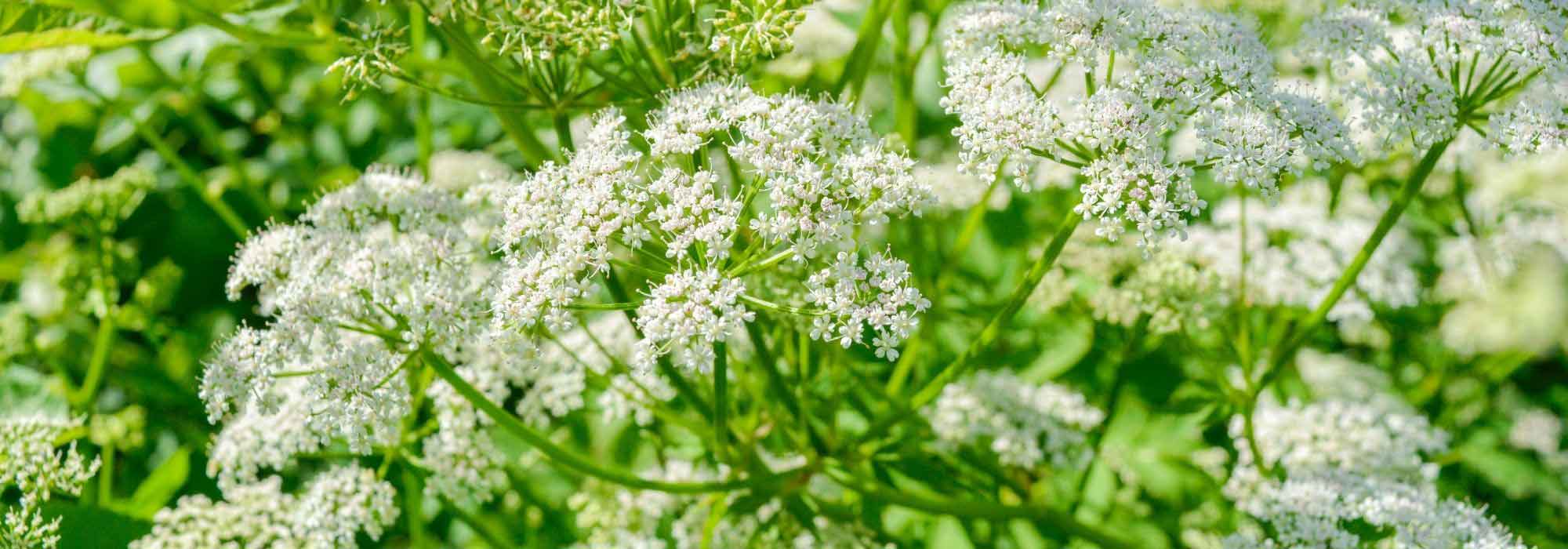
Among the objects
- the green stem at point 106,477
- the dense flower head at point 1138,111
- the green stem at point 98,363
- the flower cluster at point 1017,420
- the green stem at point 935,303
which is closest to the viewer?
the dense flower head at point 1138,111

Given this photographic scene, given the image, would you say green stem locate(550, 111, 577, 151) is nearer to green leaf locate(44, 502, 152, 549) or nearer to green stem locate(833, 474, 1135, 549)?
green stem locate(833, 474, 1135, 549)

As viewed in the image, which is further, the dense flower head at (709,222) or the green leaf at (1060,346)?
the green leaf at (1060,346)

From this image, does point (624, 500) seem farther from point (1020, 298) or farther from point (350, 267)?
point (1020, 298)

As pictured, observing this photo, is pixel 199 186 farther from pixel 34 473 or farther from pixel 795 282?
pixel 795 282

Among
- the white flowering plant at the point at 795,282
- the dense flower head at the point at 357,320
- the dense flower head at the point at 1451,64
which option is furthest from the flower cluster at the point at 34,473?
the dense flower head at the point at 1451,64

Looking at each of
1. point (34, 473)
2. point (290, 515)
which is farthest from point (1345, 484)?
point (34, 473)

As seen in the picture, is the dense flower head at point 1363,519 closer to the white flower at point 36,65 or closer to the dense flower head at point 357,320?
the dense flower head at point 357,320

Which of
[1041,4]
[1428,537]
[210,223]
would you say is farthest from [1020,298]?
[210,223]
